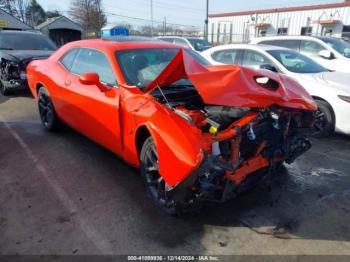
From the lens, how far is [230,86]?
111 inches

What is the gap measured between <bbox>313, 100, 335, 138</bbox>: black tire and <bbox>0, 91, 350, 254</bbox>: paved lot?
0.66 m

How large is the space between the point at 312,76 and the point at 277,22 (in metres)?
27.3

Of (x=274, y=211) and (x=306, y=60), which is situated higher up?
(x=306, y=60)

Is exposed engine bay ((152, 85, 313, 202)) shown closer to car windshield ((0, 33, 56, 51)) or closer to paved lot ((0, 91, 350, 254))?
paved lot ((0, 91, 350, 254))

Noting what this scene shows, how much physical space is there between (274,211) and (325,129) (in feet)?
8.44

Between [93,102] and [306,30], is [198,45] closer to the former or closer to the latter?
[93,102]

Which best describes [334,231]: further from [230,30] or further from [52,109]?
[230,30]

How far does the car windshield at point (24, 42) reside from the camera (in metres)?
8.84

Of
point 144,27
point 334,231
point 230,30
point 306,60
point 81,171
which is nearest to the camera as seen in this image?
point 334,231

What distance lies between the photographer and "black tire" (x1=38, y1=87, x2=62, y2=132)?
525cm

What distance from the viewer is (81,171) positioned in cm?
411

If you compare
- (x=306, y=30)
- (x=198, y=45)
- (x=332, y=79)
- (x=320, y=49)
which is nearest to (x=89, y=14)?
(x=306, y=30)

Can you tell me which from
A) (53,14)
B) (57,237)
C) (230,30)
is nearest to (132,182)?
(57,237)

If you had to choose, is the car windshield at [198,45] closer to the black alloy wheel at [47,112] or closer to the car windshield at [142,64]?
the black alloy wheel at [47,112]
